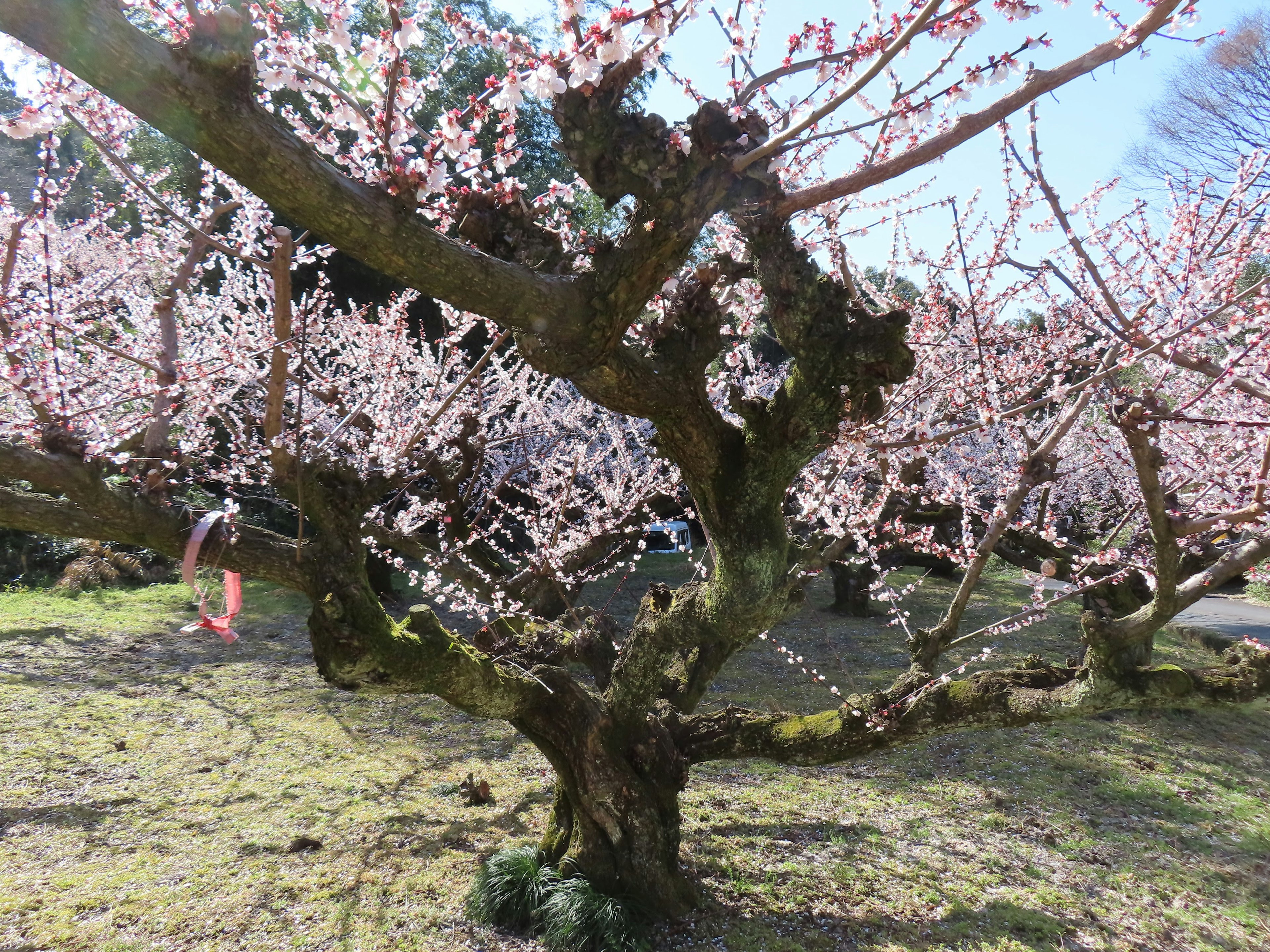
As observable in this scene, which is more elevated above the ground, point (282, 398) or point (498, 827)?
point (282, 398)

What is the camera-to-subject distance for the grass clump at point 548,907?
2.95 meters

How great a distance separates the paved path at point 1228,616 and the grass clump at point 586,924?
7.62 m

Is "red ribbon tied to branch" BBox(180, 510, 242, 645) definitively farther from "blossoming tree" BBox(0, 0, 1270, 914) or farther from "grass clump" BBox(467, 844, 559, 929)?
"grass clump" BBox(467, 844, 559, 929)

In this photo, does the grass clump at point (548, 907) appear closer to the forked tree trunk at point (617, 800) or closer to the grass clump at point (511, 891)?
the grass clump at point (511, 891)

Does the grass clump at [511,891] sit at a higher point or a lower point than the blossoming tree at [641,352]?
lower

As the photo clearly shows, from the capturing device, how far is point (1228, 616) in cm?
1008

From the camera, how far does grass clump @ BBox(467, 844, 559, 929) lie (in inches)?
125

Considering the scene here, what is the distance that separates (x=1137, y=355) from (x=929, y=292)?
1.73 metres

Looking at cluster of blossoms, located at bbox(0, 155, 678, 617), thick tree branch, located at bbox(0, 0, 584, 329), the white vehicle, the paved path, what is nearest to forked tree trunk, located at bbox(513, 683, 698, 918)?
cluster of blossoms, located at bbox(0, 155, 678, 617)

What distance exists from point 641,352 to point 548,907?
2.49 m

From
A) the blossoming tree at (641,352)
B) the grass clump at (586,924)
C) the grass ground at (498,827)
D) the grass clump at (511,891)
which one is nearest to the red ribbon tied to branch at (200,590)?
the blossoming tree at (641,352)

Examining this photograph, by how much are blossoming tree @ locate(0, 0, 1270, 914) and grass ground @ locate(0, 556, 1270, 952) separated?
72 centimetres

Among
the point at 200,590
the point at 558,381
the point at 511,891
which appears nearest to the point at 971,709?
the point at 511,891

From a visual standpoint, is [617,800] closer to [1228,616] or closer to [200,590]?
[200,590]
